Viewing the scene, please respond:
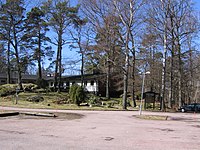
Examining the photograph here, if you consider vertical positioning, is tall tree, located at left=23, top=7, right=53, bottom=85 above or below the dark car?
above

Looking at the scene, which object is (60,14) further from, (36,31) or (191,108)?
(191,108)

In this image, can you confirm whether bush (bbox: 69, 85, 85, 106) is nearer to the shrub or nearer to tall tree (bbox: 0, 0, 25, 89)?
the shrub

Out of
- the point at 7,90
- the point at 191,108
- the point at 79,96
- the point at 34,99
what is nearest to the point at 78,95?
the point at 79,96

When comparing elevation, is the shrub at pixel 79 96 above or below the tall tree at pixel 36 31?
below

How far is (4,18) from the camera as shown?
45.9 meters

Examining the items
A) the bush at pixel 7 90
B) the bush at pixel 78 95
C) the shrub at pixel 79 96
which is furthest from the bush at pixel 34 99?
the bush at pixel 7 90

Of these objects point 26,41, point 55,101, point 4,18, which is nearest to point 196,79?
point 55,101

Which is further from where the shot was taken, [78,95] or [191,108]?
[191,108]

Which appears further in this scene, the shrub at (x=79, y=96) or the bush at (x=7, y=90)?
the bush at (x=7, y=90)

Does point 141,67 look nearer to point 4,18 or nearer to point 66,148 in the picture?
point 4,18

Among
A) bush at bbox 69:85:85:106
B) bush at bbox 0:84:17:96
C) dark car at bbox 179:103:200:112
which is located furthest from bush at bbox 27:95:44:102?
dark car at bbox 179:103:200:112

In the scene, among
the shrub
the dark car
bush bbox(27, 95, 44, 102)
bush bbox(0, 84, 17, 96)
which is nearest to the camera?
the shrub

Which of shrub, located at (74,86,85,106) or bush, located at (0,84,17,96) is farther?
bush, located at (0,84,17,96)

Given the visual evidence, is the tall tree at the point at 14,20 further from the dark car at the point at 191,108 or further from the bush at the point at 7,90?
the dark car at the point at 191,108
